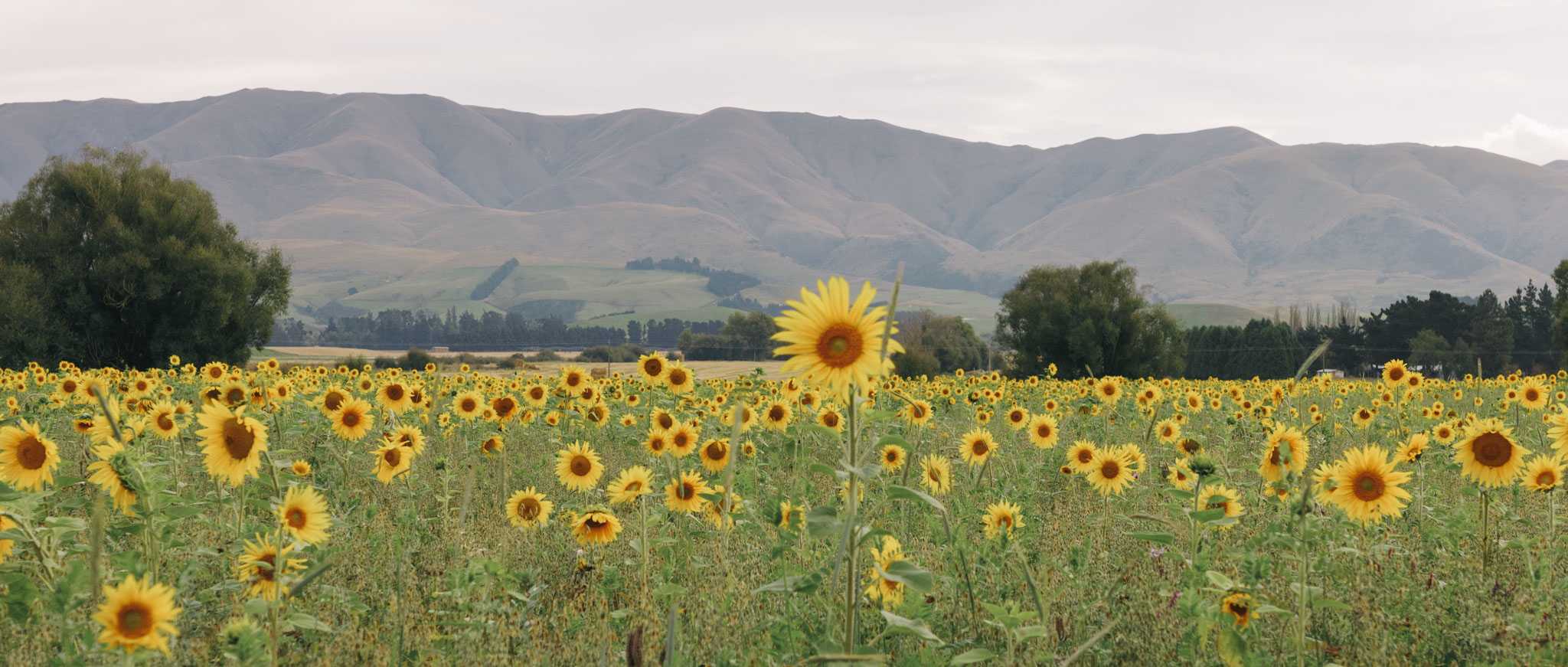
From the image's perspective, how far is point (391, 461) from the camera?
22.1 feet

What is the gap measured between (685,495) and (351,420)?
2842 mm

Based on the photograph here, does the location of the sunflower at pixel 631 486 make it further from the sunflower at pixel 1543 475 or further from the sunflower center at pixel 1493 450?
the sunflower at pixel 1543 475

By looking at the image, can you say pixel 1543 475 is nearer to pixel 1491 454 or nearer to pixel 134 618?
pixel 1491 454

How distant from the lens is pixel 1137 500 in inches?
315

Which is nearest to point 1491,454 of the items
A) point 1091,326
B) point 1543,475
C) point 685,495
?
point 1543,475

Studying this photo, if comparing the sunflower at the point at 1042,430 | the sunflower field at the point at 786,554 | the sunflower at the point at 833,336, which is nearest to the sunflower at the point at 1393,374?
the sunflower field at the point at 786,554

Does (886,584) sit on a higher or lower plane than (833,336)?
lower

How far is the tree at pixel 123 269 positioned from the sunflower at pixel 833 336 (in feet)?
156

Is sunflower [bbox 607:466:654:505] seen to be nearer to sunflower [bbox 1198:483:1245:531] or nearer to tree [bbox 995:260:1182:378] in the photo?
sunflower [bbox 1198:483:1245:531]

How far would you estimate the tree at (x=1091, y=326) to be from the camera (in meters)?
58.4

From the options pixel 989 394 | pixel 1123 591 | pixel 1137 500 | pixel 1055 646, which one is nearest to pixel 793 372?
pixel 1055 646

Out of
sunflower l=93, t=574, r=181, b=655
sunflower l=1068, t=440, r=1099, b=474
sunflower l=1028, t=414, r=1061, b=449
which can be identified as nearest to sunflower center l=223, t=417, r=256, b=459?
sunflower l=93, t=574, r=181, b=655

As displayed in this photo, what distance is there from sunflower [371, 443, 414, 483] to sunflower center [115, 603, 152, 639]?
3539mm

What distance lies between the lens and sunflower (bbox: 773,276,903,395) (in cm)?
333
